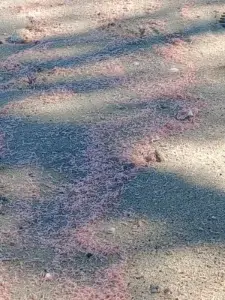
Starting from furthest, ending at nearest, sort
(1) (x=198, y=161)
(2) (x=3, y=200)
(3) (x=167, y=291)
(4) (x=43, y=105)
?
(4) (x=43, y=105) → (1) (x=198, y=161) → (2) (x=3, y=200) → (3) (x=167, y=291)

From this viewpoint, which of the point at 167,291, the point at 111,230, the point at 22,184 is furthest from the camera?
the point at 22,184

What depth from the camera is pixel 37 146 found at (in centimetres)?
349

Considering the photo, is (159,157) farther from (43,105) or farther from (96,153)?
(43,105)

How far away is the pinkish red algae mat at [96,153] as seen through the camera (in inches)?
109

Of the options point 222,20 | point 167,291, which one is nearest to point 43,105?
point 167,291

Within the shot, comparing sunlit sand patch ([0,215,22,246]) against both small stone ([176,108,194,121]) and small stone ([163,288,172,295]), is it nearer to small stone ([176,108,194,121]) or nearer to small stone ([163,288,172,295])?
small stone ([163,288,172,295])

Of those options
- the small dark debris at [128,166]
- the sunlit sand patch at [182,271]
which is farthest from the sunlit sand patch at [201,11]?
the sunlit sand patch at [182,271]

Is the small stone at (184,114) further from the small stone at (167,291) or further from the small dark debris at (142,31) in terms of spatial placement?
the small stone at (167,291)

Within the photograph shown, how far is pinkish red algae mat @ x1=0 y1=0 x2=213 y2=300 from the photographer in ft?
9.08

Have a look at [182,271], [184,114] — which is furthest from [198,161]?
[182,271]

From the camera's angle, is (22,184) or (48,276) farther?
(22,184)

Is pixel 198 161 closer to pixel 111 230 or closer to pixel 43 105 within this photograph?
pixel 111 230

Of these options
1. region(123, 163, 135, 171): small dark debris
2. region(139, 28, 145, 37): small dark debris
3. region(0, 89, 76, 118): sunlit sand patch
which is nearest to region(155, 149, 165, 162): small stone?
region(123, 163, 135, 171): small dark debris

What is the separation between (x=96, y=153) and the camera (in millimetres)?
3393
